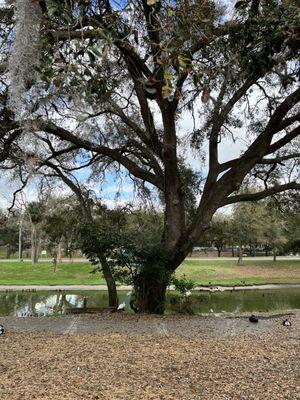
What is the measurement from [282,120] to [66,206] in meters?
6.87

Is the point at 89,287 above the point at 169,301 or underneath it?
underneath

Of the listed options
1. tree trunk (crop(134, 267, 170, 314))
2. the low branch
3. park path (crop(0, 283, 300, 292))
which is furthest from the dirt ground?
park path (crop(0, 283, 300, 292))

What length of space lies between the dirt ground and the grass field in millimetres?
20708

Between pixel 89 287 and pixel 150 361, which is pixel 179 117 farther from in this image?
pixel 89 287

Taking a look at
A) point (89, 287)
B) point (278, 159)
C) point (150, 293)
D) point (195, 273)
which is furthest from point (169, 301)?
point (195, 273)

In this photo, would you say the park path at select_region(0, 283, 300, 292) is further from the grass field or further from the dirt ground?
the dirt ground

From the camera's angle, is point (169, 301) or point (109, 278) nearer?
point (109, 278)

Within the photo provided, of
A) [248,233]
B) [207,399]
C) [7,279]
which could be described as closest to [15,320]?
[207,399]

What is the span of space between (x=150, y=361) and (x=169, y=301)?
756cm

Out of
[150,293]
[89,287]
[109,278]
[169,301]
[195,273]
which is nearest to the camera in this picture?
[150,293]

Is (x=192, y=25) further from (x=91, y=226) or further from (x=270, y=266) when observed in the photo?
(x=270, y=266)

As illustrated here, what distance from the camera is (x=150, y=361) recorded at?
5484 millimetres

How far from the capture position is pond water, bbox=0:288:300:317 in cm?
1611

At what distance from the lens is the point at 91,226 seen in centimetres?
1034
